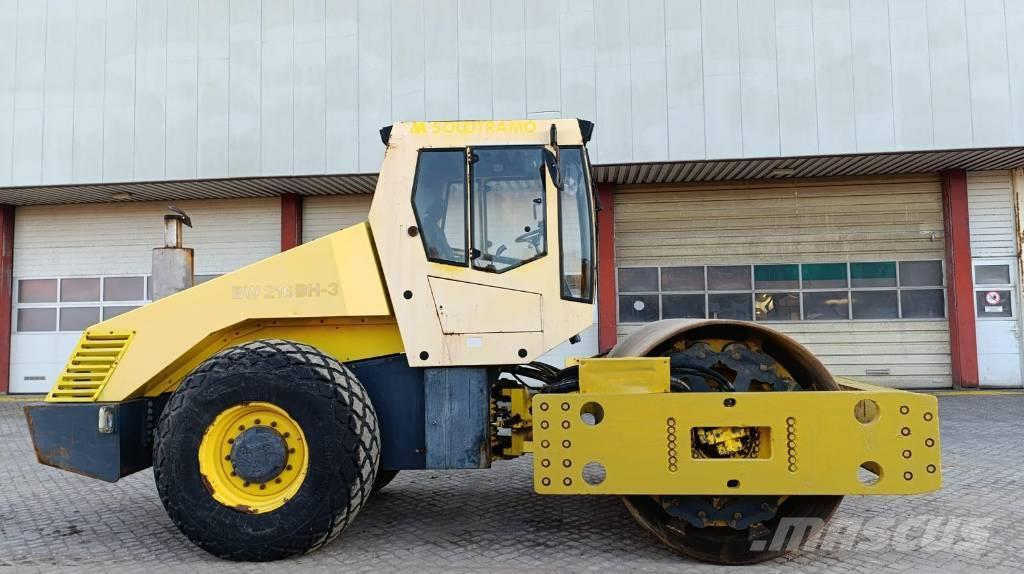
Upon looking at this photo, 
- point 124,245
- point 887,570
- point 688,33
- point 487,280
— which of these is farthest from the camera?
point 124,245

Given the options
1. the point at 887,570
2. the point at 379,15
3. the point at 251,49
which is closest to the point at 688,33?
the point at 379,15

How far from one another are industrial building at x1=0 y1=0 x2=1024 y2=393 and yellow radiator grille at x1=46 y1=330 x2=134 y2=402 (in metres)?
7.86

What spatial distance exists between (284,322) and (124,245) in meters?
12.0

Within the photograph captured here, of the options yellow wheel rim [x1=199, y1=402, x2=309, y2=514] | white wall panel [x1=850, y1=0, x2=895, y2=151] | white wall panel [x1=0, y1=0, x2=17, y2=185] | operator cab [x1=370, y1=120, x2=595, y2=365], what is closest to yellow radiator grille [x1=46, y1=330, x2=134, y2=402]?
yellow wheel rim [x1=199, y1=402, x2=309, y2=514]

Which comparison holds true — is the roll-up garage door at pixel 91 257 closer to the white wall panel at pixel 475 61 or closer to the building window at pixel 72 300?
the building window at pixel 72 300

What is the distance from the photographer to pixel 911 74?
10992mm

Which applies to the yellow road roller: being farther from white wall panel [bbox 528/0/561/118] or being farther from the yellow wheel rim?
white wall panel [bbox 528/0/561/118]

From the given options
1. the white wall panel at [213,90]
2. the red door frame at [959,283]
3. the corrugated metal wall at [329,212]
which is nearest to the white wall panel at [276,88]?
the white wall panel at [213,90]

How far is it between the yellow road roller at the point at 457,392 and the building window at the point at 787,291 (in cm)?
858

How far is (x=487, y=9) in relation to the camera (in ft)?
38.3

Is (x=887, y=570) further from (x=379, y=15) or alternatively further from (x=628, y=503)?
(x=379, y=15)

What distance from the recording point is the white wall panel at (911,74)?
35.8 ft

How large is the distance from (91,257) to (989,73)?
18383 millimetres

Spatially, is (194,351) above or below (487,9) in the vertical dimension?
below
